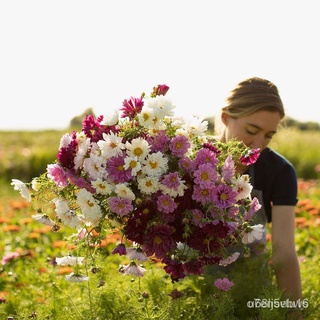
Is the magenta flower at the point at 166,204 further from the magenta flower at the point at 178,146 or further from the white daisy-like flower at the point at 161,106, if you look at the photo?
the white daisy-like flower at the point at 161,106

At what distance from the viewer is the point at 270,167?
325cm

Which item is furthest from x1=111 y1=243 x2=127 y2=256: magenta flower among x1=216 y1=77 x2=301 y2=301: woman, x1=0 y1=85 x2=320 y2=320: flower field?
x1=216 y1=77 x2=301 y2=301: woman

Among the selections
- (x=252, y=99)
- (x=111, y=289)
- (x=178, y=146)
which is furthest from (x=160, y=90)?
(x=111, y=289)

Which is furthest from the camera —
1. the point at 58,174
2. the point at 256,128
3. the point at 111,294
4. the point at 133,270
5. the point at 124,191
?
the point at 256,128

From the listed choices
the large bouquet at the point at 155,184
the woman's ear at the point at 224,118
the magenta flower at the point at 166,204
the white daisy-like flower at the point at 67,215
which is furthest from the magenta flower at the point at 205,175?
the woman's ear at the point at 224,118

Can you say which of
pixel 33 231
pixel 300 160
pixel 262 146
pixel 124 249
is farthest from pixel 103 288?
pixel 300 160

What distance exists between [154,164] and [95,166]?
21 centimetres

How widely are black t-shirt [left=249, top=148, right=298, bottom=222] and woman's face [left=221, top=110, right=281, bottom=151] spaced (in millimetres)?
389

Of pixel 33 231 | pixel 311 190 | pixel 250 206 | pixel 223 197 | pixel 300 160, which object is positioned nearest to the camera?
pixel 223 197

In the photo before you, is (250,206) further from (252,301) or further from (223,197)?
(252,301)

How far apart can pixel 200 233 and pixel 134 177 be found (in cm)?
31

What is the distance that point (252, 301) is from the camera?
265cm

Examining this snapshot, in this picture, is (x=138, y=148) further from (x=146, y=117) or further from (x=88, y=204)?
(x=88, y=204)

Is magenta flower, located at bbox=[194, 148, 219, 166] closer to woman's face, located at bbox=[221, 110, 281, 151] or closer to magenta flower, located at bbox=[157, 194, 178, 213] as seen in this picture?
magenta flower, located at bbox=[157, 194, 178, 213]
